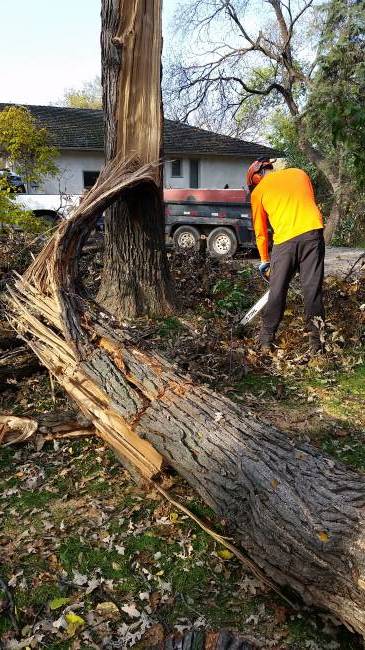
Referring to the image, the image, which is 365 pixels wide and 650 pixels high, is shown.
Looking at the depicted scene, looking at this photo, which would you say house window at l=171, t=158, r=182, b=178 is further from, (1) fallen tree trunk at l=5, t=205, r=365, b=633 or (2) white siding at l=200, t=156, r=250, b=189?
(1) fallen tree trunk at l=5, t=205, r=365, b=633

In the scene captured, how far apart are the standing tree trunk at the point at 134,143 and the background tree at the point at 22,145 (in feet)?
27.5

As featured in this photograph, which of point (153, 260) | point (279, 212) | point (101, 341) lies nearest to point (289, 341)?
point (279, 212)

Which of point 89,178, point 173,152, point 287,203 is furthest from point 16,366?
point 173,152

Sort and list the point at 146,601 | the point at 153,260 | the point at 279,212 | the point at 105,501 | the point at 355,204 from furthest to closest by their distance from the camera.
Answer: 1. the point at 355,204
2. the point at 153,260
3. the point at 279,212
4. the point at 105,501
5. the point at 146,601

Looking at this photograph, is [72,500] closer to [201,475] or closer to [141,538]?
[141,538]

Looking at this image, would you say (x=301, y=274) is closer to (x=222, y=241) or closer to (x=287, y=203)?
(x=287, y=203)

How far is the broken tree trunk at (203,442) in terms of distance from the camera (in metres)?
2.38

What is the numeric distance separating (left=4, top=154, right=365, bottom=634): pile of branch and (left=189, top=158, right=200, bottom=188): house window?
2314 centimetres

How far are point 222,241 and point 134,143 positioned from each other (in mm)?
7515

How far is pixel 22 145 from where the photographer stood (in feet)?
48.2

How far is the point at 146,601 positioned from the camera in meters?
2.67

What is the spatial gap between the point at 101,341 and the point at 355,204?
18300 mm

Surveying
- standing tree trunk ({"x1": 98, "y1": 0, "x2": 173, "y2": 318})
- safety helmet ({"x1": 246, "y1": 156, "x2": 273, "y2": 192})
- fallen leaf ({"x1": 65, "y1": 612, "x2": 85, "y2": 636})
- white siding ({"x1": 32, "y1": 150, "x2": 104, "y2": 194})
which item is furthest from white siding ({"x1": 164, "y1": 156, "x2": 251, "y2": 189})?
fallen leaf ({"x1": 65, "y1": 612, "x2": 85, "y2": 636})

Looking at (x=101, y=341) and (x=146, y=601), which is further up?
(x=101, y=341)
